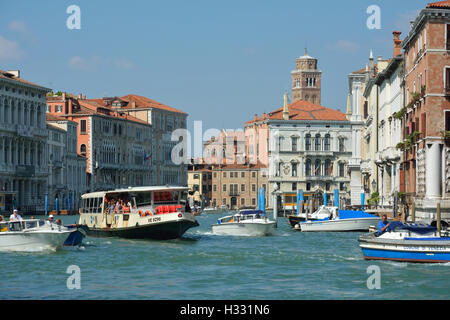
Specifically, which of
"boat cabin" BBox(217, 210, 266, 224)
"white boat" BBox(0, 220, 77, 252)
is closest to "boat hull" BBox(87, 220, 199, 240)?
"white boat" BBox(0, 220, 77, 252)

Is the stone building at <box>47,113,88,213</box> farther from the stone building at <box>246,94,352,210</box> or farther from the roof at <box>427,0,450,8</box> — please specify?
the roof at <box>427,0,450,8</box>

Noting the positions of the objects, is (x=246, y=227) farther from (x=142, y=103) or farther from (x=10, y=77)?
(x=142, y=103)

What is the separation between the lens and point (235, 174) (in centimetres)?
11638

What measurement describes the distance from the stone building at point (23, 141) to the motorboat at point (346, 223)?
1502 inches

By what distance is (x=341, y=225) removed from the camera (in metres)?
43.4

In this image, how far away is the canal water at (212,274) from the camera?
20.1m

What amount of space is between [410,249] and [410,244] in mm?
124

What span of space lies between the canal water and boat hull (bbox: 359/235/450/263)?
0.25 m

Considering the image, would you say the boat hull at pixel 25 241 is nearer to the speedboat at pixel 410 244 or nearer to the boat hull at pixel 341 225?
the speedboat at pixel 410 244

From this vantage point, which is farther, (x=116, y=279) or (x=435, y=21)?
(x=435, y=21)

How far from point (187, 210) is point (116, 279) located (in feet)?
41.5
